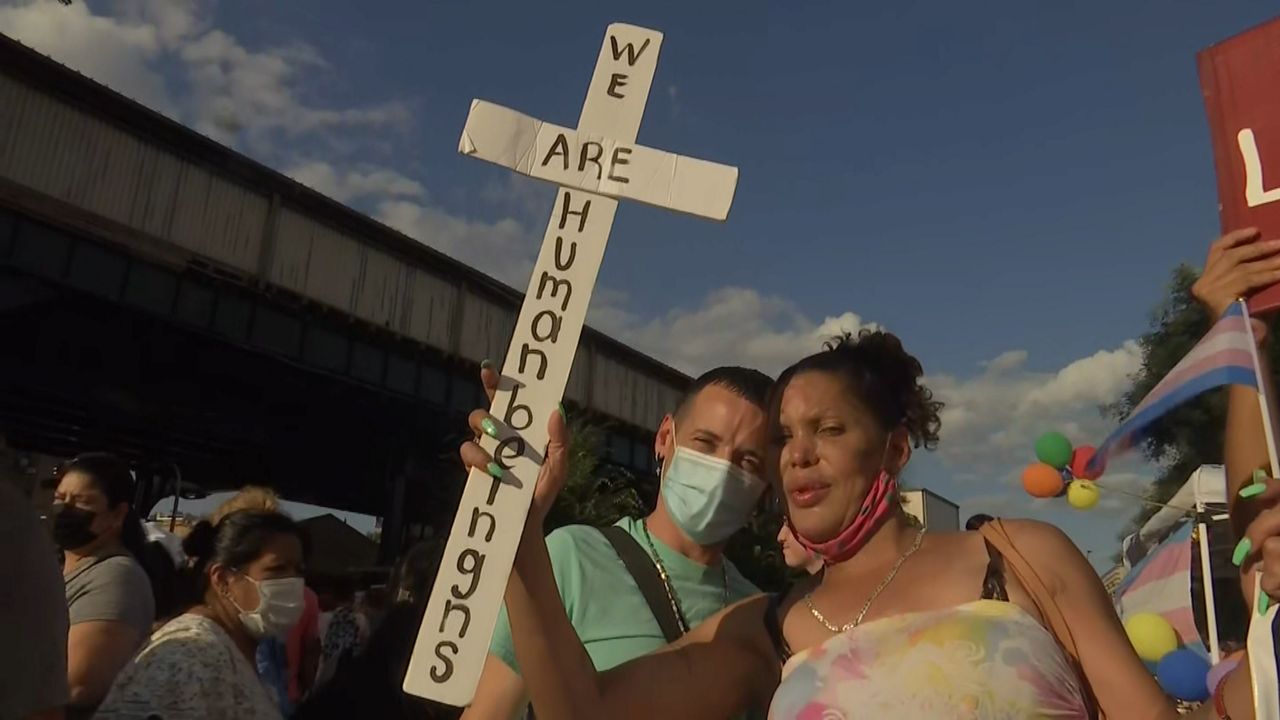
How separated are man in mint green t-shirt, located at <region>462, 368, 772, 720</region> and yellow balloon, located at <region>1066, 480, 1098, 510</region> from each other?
16.8 ft

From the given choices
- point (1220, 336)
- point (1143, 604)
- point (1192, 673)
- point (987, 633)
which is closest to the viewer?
point (987, 633)

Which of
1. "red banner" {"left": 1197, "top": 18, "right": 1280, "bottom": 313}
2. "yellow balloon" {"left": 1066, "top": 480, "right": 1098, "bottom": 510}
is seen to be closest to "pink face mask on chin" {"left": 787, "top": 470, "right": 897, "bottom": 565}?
"red banner" {"left": 1197, "top": 18, "right": 1280, "bottom": 313}

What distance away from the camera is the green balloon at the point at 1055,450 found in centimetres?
759

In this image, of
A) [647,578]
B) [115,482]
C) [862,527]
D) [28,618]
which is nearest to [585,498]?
[115,482]

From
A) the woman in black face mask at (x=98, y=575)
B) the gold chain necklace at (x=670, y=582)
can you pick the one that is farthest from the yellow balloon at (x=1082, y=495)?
the woman in black face mask at (x=98, y=575)

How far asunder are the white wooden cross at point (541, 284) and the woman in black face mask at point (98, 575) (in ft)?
7.96

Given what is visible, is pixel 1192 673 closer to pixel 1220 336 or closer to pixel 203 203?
pixel 1220 336

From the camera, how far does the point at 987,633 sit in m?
1.74

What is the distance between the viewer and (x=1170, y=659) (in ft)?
21.7

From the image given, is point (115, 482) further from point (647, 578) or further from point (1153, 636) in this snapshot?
point (1153, 636)

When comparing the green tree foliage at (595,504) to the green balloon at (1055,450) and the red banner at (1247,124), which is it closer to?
the green balloon at (1055,450)

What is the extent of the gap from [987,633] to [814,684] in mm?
339

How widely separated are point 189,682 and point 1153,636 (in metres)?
6.93

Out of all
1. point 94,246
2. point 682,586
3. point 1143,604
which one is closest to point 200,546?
point 682,586
